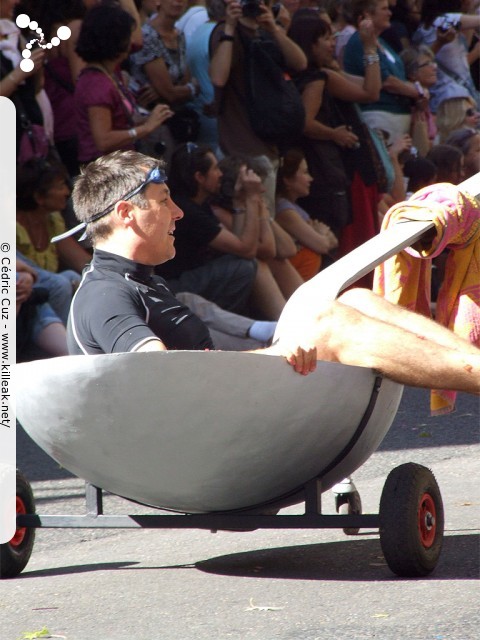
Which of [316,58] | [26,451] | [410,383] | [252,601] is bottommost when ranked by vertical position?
[26,451]

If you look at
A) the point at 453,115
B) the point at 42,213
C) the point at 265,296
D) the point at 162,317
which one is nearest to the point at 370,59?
the point at 265,296

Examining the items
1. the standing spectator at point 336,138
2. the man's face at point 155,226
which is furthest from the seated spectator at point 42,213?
the man's face at point 155,226

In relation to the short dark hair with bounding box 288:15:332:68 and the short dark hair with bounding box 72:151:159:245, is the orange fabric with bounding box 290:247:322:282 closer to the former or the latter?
the short dark hair with bounding box 288:15:332:68

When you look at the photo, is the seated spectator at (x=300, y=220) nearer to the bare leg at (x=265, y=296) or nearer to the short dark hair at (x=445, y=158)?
the bare leg at (x=265, y=296)

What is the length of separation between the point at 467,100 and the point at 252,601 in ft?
30.3

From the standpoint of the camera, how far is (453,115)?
12.1 metres

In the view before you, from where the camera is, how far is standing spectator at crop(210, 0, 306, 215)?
8.62 m

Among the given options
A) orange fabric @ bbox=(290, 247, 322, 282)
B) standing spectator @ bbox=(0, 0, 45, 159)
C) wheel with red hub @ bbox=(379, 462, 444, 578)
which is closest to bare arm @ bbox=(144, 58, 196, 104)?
standing spectator @ bbox=(0, 0, 45, 159)

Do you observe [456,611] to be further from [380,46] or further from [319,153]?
[380,46]

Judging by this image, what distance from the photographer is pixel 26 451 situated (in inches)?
249

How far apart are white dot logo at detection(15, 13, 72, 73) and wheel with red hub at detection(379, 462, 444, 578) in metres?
4.23

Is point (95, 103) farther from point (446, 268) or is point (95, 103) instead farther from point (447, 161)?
point (447, 161)

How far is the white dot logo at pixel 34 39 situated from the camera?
7.41 meters

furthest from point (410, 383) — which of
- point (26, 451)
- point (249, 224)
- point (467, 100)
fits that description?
point (467, 100)
